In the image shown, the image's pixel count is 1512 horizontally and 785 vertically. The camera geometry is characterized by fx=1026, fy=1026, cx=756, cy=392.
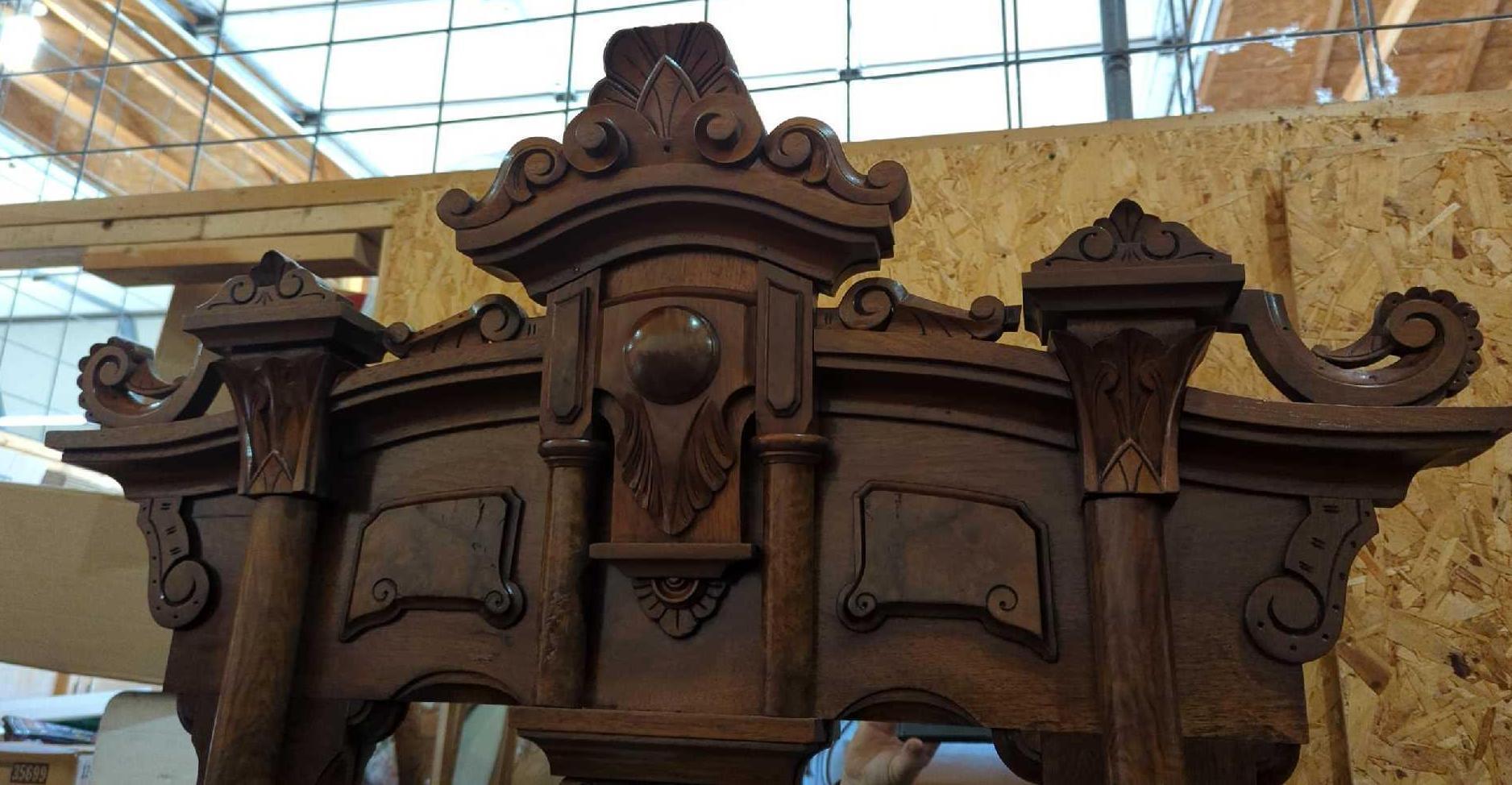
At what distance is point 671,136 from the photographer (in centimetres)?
110

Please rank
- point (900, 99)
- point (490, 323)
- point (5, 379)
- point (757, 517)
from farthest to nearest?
1. point (5, 379)
2. point (900, 99)
3. point (490, 323)
4. point (757, 517)

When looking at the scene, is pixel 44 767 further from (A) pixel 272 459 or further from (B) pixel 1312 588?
(B) pixel 1312 588

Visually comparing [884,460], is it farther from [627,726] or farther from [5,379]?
[5,379]

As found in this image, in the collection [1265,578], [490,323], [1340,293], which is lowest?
[1265,578]

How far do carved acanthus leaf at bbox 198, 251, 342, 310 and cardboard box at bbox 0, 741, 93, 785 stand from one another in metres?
2.24

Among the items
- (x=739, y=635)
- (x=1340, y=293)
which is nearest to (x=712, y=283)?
(x=739, y=635)

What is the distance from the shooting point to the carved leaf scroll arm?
0.96 m

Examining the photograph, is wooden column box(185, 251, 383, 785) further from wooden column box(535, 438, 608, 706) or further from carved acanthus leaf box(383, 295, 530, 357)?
wooden column box(535, 438, 608, 706)

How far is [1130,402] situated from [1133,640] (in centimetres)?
22

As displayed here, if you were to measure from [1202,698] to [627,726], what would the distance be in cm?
53

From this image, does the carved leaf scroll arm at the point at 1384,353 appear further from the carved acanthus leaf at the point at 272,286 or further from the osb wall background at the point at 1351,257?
the osb wall background at the point at 1351,257

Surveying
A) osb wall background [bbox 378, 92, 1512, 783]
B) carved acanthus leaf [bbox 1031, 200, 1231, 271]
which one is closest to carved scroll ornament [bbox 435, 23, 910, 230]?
carved acanthus leaf [bbox 1031, 200, 1231, 271]

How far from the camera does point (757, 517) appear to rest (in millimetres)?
1035

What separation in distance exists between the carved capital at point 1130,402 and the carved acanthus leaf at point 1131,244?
0.07 meters
